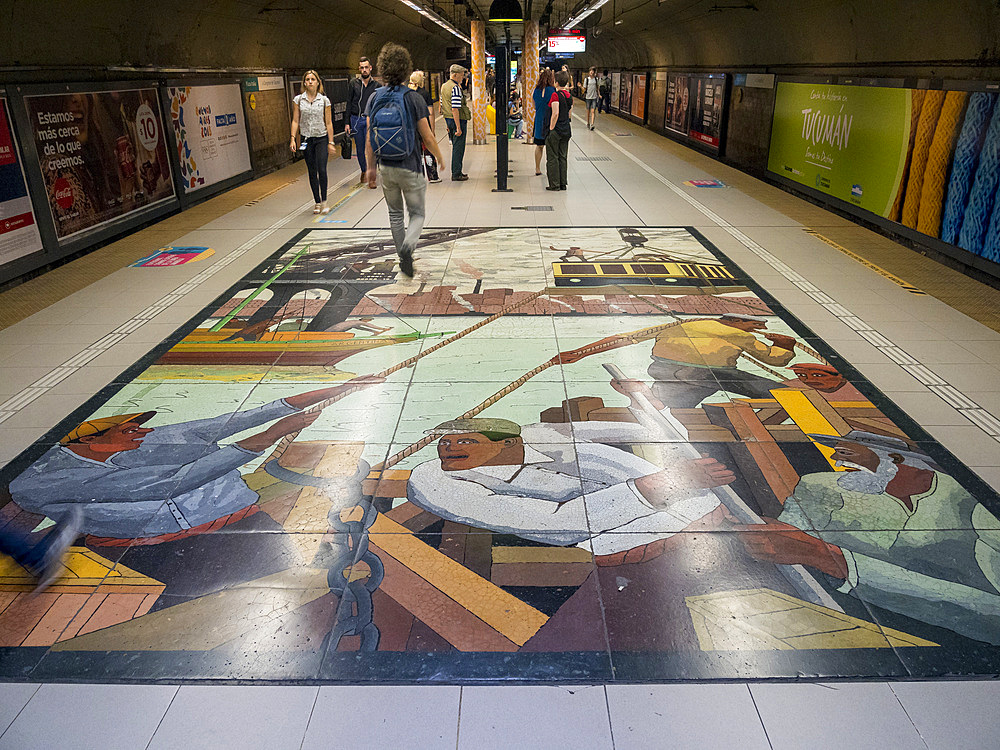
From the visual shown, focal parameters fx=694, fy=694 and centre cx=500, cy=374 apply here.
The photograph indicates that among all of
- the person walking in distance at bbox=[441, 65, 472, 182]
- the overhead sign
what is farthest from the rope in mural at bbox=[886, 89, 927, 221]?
the overhead sign

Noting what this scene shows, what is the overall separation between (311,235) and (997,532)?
625 centimetres

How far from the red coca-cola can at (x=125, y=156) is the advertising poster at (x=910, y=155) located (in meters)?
8.02

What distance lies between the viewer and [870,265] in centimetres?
618

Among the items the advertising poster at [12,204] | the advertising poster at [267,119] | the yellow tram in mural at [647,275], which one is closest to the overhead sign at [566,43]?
the advertising poster at [267,119]

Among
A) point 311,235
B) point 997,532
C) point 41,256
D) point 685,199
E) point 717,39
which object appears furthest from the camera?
point 717,39

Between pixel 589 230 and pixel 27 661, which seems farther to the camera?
pixel 589 230

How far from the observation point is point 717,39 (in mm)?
13500

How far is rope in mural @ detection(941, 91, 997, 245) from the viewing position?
579cm

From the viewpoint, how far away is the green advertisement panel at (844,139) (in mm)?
7117

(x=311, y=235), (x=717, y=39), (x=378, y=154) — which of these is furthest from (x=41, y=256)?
(x=717, y=39)

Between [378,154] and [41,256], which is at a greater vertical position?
[378,154]

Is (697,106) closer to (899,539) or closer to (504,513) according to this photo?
(899,539)

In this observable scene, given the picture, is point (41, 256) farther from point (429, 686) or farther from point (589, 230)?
point (429, 686)

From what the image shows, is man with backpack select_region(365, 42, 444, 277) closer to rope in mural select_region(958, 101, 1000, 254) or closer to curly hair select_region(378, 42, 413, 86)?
curly hair select_region(378, 42, 413, 86)
